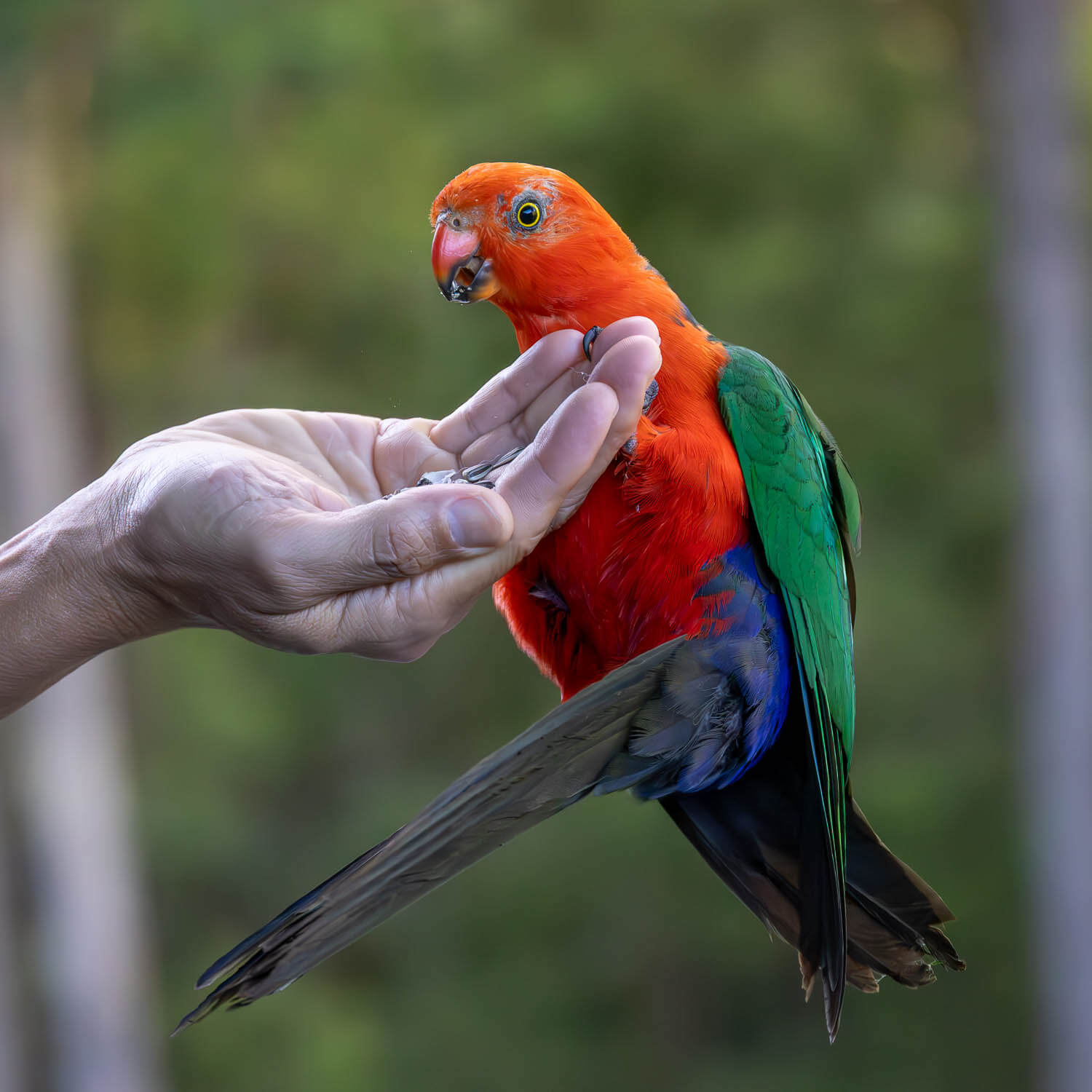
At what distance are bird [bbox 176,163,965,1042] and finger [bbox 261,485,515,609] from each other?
0.32 meters

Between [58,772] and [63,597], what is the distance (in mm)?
3757

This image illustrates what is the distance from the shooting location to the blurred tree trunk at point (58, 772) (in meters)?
4.97

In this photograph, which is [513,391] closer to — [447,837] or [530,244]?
[530,244]

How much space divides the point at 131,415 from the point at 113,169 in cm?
173

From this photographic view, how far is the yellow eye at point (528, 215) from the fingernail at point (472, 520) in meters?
0.56

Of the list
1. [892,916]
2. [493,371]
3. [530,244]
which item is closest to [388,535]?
[530,244]

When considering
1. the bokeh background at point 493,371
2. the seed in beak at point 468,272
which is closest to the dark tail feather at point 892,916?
the seed in beak at point 468,272

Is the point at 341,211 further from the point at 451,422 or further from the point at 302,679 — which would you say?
the point at 451,422

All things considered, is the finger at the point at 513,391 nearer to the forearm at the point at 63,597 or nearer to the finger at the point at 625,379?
the finger at the point at 625,379

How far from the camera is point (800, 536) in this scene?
6.06 ft

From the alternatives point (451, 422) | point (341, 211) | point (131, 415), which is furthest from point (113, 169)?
point (451, 422)

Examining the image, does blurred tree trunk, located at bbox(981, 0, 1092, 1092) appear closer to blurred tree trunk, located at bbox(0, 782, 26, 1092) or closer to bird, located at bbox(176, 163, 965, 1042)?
bird, located at bbox(176, 163, 965, 1042)

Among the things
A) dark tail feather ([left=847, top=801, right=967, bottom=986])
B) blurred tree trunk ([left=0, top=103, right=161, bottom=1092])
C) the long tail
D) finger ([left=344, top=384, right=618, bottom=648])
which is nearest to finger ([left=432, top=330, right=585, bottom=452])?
finger ([left=344, top=384, right=618, bottom=648])

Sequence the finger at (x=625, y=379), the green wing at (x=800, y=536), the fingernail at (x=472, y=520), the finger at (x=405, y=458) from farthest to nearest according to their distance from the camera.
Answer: the finger at (x=405, y=458), the green wing at (x=800, y=536), the finger at (x=625, y=379), the fingernail at (x=472, y=520)
